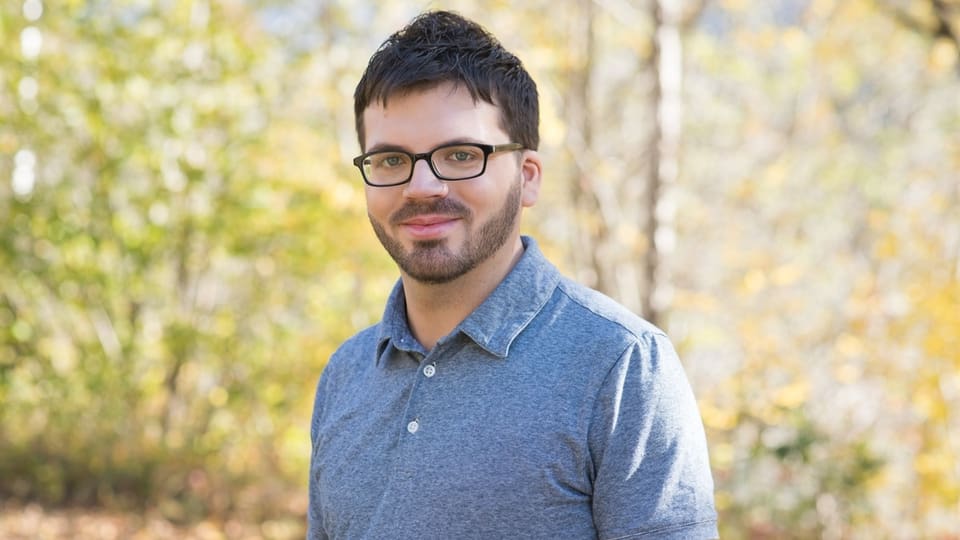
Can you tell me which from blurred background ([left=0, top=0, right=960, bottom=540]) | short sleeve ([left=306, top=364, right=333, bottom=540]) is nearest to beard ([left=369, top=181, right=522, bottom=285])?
short sleeve ([left=306, top=364, right=333, bottom=540])

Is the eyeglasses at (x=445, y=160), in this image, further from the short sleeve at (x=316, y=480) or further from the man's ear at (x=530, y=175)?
the short sleeve at (x=316, y=480)

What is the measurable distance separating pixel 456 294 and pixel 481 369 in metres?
0.16

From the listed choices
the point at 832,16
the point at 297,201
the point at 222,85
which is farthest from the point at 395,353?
the point at 832,16

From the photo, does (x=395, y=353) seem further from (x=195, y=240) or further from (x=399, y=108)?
(x=195, y=240)

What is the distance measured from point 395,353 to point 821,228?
8.87 m

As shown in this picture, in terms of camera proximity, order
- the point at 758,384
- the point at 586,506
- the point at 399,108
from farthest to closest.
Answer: the point at 758,384 → the point at 399,108 → the point at 586,506

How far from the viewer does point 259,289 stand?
20.4ft

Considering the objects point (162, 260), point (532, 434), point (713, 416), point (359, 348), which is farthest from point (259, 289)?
point (532, 434)

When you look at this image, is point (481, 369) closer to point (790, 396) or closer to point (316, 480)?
point (316, 480)

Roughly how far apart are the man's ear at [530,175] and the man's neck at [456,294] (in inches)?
3.3

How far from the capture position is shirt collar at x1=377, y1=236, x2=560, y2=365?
1.50 metres

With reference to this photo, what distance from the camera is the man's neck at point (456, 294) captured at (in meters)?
1.60

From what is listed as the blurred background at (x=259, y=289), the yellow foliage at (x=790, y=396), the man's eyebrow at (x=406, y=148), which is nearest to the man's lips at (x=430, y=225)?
the man's eyebrow at (x=406, y=148)

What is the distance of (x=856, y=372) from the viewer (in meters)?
5.79
